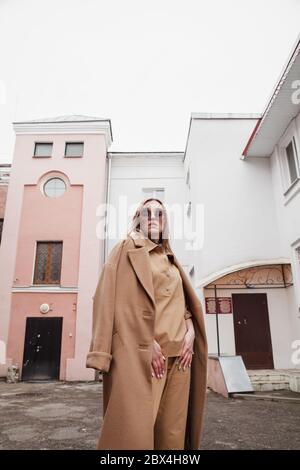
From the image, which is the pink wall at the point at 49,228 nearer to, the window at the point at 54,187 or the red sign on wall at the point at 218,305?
the window at the point at 54,187

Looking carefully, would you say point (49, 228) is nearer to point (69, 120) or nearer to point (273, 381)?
point (69, 120)

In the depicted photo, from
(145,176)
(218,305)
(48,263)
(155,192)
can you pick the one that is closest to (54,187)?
(48,263)

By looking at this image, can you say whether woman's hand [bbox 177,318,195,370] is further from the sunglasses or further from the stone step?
the stone step

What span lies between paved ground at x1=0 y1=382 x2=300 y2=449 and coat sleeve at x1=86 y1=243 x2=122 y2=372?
274 centimetres

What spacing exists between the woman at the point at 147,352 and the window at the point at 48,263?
39.9 feet

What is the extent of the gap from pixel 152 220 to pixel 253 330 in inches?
342

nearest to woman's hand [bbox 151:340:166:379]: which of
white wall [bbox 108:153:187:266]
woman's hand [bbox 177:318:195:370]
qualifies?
woman's hand [bbox 177:318:195:370]

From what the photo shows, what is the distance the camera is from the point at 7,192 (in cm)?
1484

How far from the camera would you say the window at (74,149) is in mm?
15117

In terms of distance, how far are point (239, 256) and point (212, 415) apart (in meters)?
5.90

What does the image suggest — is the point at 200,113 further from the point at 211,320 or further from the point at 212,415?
the point at 212,415

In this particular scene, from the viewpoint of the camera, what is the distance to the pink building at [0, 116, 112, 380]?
40.9 ft

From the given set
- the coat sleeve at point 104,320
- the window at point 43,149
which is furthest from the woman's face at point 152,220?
the window at point 43,149
